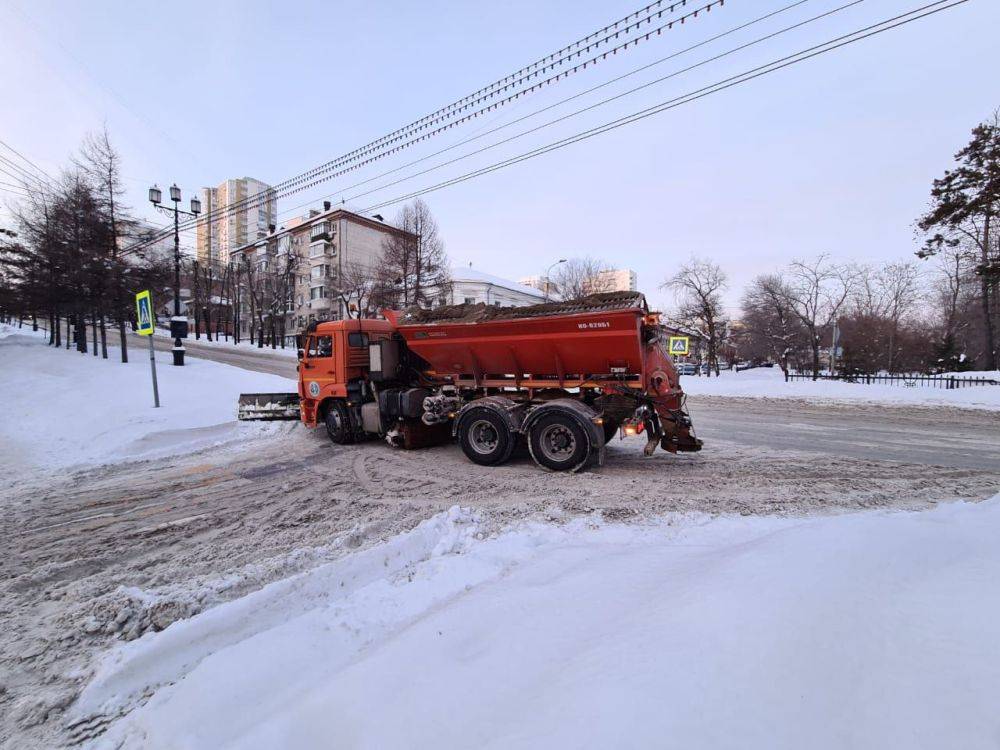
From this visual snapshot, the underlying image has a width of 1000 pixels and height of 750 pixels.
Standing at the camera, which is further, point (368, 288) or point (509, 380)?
point (368, 288)

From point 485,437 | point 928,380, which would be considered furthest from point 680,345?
point 928,380

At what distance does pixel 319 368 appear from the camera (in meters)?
10.0

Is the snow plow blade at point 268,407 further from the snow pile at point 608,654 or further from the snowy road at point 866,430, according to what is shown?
the snowy road at point 866,430

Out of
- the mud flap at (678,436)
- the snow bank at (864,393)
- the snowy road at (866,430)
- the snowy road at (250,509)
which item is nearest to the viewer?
the snowy road at (250,509)

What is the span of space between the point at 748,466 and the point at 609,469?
2.28 m

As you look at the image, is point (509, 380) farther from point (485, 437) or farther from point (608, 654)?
point (608, 654)

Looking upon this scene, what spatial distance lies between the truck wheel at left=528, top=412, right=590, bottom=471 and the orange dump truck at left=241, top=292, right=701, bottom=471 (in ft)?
0.05

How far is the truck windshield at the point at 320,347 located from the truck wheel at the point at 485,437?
381 centimetres

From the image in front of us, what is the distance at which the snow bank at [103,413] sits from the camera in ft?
27.3

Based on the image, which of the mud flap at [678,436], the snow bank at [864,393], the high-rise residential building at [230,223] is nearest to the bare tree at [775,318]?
the snow bank at [864,393]

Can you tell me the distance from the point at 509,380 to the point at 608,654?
20.0ft

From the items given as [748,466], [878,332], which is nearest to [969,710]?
[748,466]

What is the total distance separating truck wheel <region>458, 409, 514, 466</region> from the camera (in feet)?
25.1

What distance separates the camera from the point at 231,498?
6.02 meters
